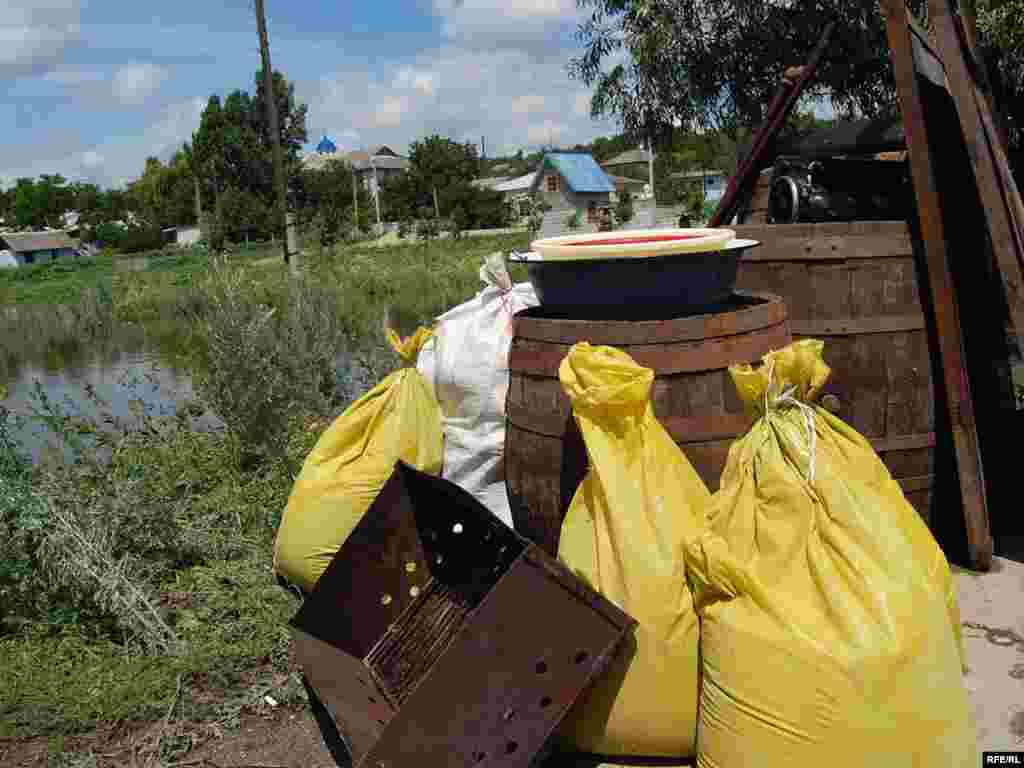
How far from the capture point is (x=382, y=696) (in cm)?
249

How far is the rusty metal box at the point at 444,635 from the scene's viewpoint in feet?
6.55

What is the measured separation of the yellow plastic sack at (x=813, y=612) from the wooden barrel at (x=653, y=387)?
205mm

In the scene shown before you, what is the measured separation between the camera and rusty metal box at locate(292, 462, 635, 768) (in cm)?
200

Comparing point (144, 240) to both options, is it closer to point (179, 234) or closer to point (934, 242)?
point (179, 234)

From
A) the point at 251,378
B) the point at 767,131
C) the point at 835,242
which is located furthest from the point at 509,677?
the point at 251,378

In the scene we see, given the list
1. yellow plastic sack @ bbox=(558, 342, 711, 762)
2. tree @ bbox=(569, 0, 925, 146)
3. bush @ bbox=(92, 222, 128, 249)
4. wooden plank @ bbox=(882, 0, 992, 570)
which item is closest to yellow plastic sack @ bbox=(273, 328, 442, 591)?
yellow plastic sack @ bbox=(558, 342, 711, 762)

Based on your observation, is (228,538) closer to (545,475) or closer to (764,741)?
(545,475)

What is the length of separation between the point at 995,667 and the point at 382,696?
1661mm

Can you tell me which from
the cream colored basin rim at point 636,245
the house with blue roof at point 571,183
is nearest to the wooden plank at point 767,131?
the cream colored basin rim at point 636,245

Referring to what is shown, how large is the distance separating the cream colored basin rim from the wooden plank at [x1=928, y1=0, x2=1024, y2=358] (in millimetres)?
980

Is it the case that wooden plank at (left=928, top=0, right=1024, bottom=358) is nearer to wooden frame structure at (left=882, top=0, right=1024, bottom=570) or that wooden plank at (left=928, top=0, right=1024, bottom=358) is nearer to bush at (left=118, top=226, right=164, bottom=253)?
wooden frame structure at (left=882, top=0, right=1024, bottom=570)

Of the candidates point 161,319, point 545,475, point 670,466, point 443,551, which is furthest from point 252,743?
point 161,319

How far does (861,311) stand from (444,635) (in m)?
1.62

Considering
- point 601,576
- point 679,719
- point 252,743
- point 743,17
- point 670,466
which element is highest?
point 743,17
